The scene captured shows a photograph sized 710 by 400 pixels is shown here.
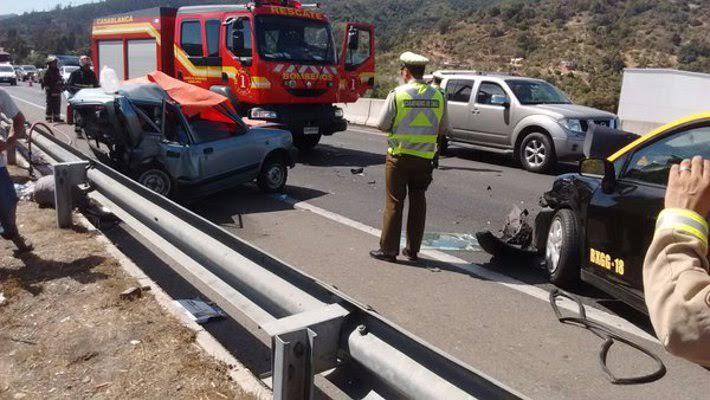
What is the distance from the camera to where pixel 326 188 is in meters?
9.91

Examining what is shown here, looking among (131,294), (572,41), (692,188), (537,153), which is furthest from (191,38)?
(572,41)

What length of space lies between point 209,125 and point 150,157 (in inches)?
38.6

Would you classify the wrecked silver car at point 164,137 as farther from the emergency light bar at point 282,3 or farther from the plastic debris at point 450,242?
the emergency light bar at point 282,3

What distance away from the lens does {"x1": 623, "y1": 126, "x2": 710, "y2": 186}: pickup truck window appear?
4125 millimetres

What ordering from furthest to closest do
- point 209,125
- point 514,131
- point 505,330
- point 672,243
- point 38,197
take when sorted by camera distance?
point 514,131, point 209,125, point 38,197, point 505,330, point 672,243

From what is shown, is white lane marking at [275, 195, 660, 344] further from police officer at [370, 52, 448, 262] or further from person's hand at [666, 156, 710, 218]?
person's hand at [666, 156, 710, 218]

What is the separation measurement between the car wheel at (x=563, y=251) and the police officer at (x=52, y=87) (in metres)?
15.8

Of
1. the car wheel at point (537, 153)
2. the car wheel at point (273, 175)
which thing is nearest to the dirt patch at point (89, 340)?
the car wheel at point (273, 175)

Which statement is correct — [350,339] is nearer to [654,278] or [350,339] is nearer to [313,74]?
[654,278]

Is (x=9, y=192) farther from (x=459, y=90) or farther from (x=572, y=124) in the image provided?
(x=459, y=90)

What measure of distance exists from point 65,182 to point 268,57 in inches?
263

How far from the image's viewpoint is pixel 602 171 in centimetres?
516

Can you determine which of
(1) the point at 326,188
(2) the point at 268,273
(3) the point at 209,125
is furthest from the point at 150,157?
(2) the point at 268,273

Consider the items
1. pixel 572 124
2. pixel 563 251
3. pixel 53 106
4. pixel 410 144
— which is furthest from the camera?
pixel 53 106
